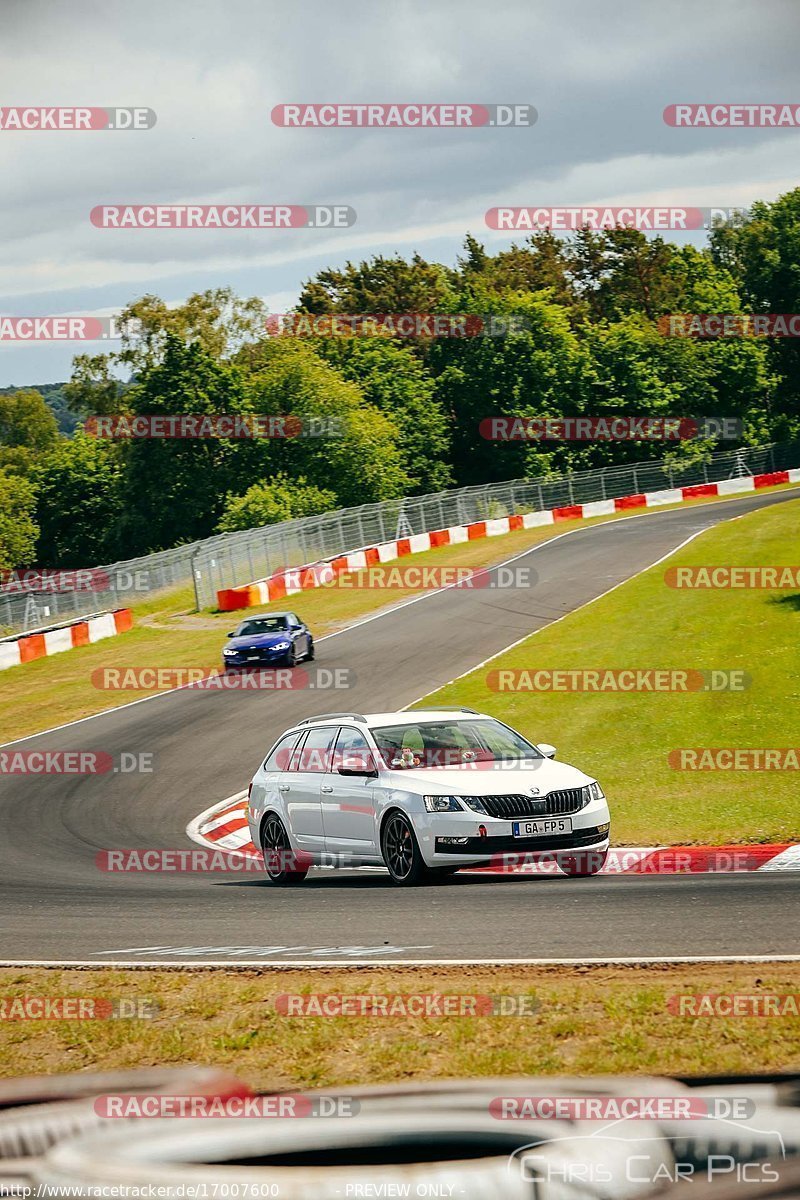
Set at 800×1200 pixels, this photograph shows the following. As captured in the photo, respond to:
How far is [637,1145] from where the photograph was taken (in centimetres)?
408

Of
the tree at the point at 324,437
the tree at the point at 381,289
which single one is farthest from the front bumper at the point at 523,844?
the tree at the point at 381,289

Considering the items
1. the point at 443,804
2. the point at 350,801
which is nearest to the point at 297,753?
the point at 350,801

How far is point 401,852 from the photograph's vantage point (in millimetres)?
12258

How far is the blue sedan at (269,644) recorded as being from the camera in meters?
32.7

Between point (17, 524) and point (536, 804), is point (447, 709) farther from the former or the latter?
point (17, 524)

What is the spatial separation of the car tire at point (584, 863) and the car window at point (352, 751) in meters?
2.03

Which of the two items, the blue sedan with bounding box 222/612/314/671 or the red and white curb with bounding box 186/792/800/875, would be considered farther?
the blue sedan with bounding box 222/612/314/671

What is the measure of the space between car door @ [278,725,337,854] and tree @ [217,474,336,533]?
48553 mm

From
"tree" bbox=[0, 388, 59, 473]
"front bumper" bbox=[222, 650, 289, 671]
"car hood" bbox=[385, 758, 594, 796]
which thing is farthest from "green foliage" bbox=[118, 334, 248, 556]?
"tree" bbox=[0, 388, 59, 473]

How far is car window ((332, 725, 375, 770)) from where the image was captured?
13.0m

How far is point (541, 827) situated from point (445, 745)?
1473 millimetres

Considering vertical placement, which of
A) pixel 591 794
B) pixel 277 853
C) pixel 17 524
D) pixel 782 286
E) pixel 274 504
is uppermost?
pixel 782 286

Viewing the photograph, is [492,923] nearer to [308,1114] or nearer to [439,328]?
[308,1114]

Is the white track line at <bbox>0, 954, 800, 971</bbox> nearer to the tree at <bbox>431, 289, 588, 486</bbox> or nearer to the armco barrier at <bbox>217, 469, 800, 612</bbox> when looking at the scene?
the armco barrier at <bbox>217, 469, 800, 612</bbox>
